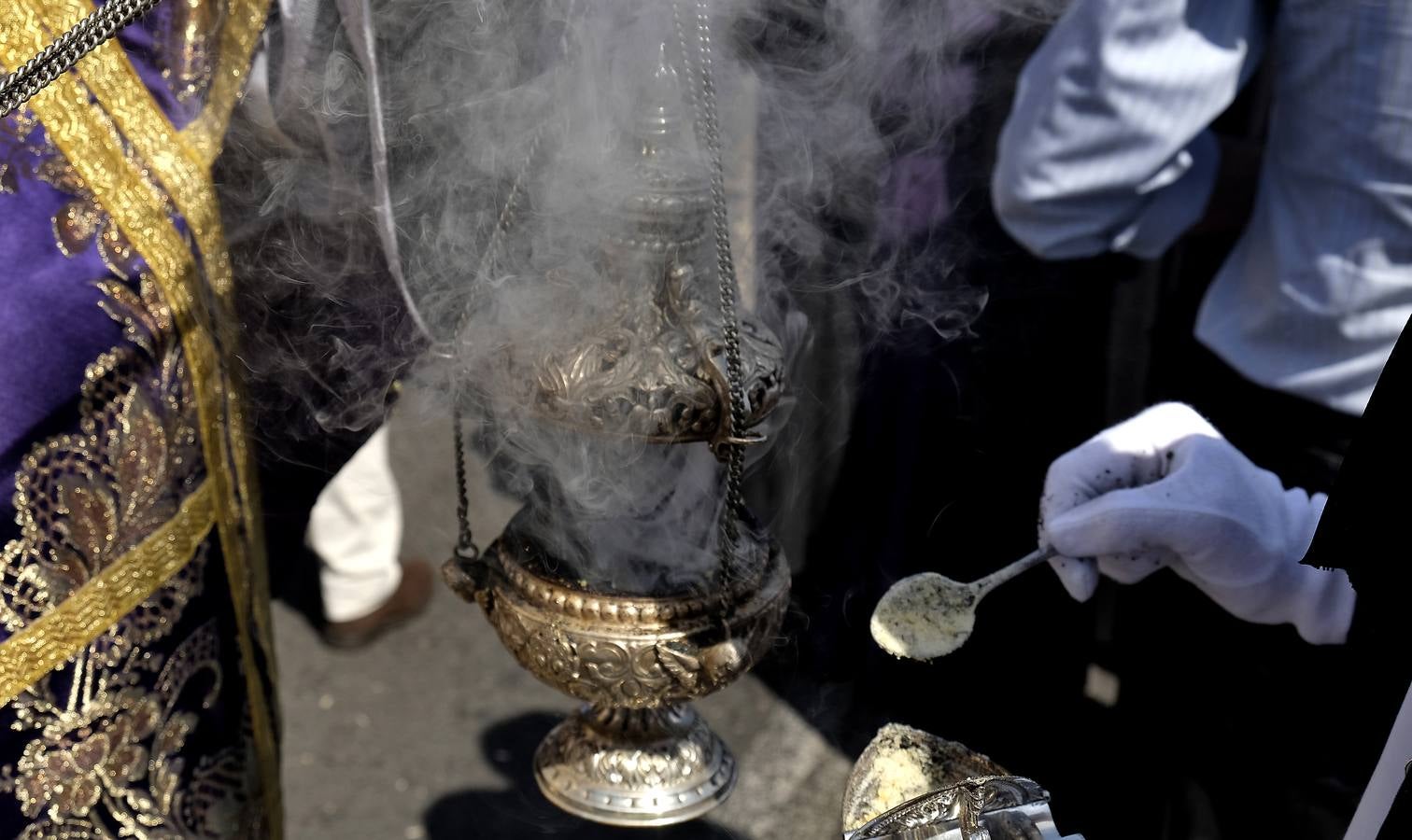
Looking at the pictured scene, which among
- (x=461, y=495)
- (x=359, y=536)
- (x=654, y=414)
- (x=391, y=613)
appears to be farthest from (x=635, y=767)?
(x=391, y=613)

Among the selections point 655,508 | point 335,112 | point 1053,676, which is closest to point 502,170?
point 335,112

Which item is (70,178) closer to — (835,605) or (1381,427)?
(1381,427)

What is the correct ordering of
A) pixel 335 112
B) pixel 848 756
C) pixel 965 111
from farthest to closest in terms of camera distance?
pixel 848 756, pixel 965 111, pixel 335 112

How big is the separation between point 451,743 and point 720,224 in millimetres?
2602

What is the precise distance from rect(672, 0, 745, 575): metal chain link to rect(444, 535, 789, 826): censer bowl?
135 millimetres

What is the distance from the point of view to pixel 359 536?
3.68 m

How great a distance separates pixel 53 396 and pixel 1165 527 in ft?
4.86

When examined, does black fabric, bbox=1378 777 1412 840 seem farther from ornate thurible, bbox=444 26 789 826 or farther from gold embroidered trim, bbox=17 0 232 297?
gold embroidered trim, bbox=17 0 232 297

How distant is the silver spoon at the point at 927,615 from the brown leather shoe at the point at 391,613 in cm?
268

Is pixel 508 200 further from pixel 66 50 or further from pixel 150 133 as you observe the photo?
pixel 150 133

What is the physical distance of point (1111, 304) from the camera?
2.98 m

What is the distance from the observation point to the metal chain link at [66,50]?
98 centimetres

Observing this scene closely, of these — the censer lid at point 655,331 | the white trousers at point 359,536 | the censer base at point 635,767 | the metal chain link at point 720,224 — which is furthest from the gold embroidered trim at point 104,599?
the white trousers at point 359,536

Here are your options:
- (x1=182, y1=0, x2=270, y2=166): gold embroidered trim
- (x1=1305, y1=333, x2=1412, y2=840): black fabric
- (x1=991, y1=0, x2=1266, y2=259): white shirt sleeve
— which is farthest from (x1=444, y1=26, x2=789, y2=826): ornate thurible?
(x1=991, y1=0, x2=1266, y2=259): white shirt sleeve
